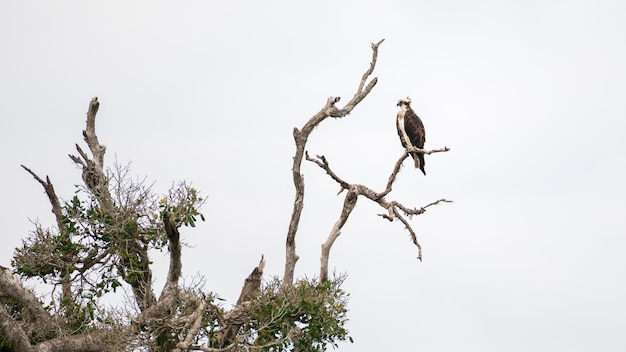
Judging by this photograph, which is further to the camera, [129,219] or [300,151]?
[300,151]

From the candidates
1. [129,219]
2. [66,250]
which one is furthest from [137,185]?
[66,250]

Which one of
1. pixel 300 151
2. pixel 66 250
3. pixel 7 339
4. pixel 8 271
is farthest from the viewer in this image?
pixel 300 151

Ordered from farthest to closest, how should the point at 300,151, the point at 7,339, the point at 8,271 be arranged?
the point at 300,151 < the point at 8,271 < the point at 7,339

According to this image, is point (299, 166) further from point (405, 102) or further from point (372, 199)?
point (405, 102)

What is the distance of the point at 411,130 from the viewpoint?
23109 mm

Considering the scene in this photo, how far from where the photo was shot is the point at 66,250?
58.1 feet

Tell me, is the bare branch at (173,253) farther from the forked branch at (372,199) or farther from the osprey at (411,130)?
the osprey at (411,130)

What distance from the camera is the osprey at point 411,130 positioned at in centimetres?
2291

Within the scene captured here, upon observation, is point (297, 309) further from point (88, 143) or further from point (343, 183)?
point (88, 143)

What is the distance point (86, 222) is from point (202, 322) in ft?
8.48

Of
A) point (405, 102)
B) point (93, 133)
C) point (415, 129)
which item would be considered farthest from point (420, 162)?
point (93, 133)

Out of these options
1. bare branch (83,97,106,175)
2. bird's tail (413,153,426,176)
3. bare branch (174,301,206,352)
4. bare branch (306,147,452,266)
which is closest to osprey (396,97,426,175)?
bird's tail (413,153,426,176)

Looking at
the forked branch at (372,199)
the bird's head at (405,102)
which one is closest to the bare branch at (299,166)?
the forked branch at (372,199)

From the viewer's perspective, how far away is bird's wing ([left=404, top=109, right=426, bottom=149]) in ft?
75.2
